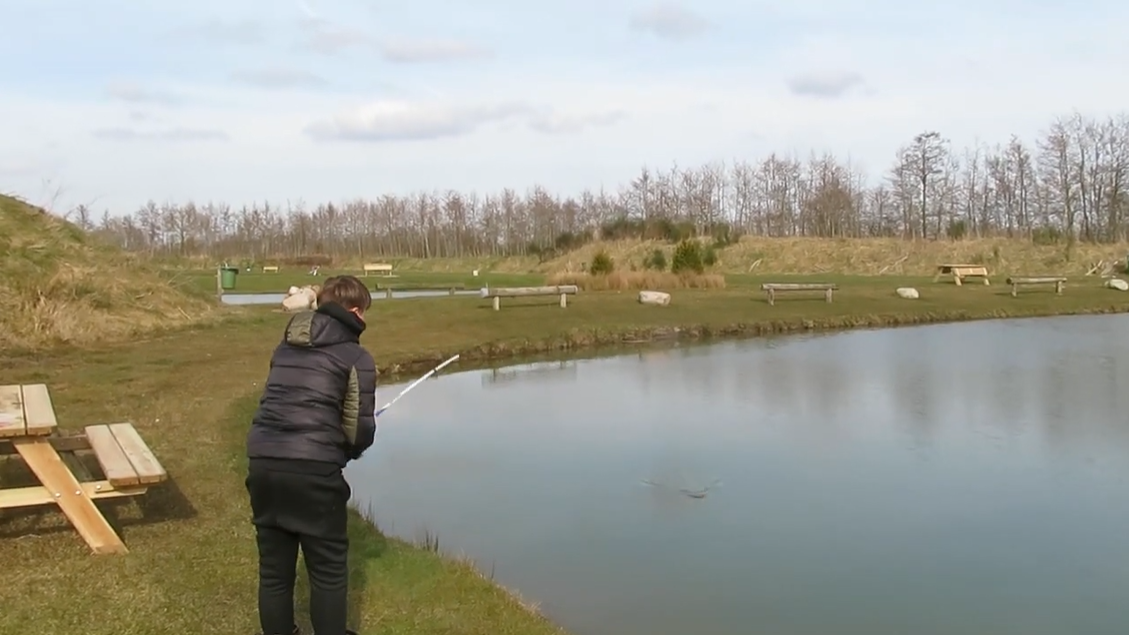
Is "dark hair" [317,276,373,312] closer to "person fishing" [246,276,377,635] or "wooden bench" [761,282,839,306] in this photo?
"person fishing" [246,276,377,635]

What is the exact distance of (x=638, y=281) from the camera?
27625mm

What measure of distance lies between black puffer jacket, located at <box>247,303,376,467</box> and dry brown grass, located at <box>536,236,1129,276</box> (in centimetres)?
3826

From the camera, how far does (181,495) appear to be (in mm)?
6426

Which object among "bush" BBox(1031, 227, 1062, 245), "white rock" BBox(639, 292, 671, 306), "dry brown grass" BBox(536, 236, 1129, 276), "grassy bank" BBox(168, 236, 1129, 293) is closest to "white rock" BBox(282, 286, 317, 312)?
"white rock" BBox(639, 292, 671, 306)

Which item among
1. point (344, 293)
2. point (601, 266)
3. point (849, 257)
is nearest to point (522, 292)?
point (601, 266)

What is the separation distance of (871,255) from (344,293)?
47390 mm

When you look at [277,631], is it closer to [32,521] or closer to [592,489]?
[32,521]

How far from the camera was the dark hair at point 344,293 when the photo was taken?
373 cm

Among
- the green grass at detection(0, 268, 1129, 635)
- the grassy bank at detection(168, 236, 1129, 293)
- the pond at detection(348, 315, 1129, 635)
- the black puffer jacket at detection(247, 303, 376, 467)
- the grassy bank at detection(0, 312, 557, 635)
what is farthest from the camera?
the grassy bank at detection(168, 236, 1129, 293)

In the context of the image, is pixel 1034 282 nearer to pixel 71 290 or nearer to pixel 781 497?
pixel 781 497

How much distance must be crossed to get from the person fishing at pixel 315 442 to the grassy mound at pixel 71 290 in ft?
37.9

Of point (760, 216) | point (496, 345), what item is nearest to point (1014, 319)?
point (496, 345)

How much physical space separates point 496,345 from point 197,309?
5729 millimetres

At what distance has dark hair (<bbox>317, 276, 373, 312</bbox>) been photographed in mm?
3730
